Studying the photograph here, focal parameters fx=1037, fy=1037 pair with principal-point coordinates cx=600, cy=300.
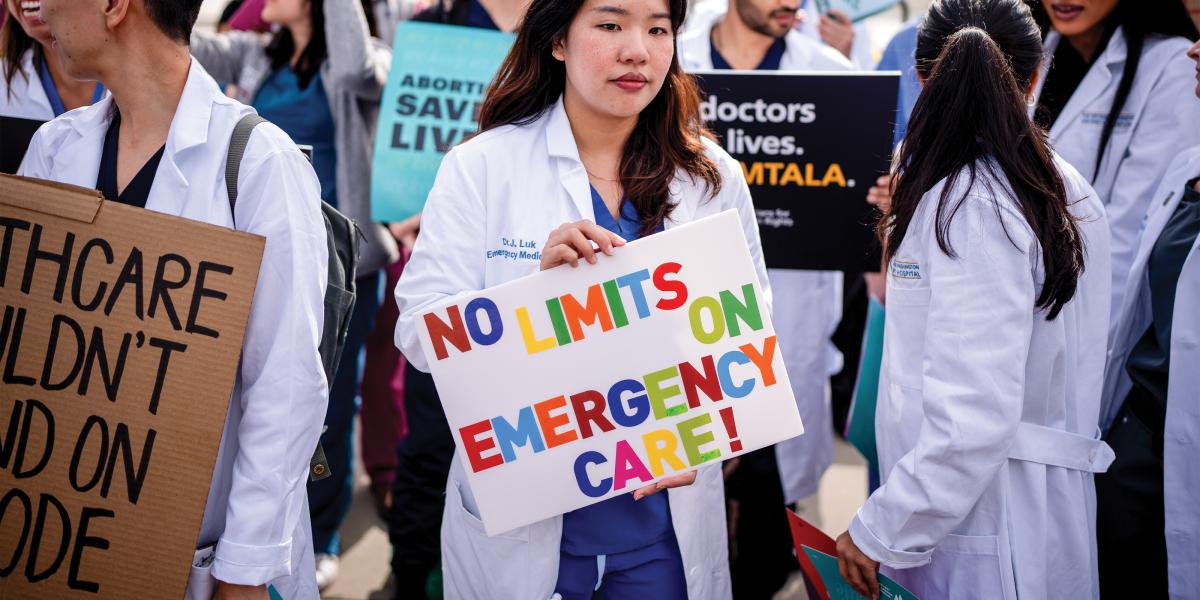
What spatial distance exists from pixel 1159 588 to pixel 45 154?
111 inches

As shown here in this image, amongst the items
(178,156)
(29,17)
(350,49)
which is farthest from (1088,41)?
(29,17)

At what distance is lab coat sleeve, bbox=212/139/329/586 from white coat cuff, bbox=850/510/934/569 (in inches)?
44.4

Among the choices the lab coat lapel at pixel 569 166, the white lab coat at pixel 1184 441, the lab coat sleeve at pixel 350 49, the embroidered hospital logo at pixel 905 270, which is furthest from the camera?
the lab coat sleeve at pixel 350 49

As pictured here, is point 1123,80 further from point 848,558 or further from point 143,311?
point 143,311

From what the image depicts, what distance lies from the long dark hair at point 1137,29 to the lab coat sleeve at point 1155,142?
0.25ft

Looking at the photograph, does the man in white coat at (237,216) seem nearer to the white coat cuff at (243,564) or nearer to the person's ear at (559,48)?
the white coat cuff at (243,564)

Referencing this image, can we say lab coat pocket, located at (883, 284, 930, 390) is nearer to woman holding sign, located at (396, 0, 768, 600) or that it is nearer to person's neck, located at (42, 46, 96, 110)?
woman holding sign, located at (396, 0, 768, 600)

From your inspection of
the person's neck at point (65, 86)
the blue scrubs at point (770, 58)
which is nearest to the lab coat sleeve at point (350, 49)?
the person's neck at point (65, 86)

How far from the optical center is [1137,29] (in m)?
3.27

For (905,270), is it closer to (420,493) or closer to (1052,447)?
(1052,447)

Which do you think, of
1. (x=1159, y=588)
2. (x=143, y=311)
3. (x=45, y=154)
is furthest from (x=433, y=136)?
(x=1159, y=588)

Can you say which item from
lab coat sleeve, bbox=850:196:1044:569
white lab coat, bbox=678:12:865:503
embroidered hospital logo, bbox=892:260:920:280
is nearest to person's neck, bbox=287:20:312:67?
white lab coat, bbox=678:12:865:503

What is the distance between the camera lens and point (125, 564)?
1.83m

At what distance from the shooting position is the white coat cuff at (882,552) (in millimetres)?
2088
